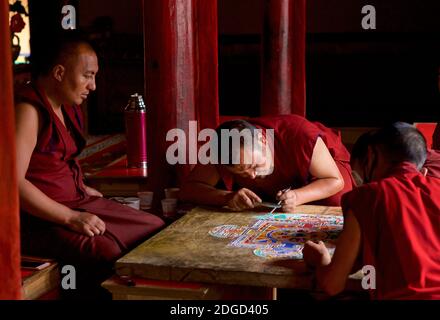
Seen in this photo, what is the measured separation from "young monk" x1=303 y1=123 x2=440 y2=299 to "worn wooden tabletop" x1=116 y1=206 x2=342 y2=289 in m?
0.13

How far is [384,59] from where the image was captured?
8.55m

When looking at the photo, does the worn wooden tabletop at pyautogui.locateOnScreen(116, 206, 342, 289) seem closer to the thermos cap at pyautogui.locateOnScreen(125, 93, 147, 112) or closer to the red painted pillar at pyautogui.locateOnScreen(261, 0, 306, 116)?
the thermos cap at pyautogui.locateOnScreen(125, 93, 147, 112)

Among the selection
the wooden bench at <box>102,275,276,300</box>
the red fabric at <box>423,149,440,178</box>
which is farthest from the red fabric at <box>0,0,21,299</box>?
the red fabric at <box>423,149,440,178</box>

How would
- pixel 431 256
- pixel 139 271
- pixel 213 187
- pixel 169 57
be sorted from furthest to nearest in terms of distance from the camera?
pixel 169 57 → pixel 213 187 → pixel 139 271 → pixel 431 256

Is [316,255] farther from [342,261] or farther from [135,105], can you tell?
[135,105]

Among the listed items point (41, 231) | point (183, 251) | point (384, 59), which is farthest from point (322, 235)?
point (384, 59)

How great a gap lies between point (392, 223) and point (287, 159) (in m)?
1.33

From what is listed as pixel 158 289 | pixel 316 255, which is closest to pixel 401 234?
pixel 316 255

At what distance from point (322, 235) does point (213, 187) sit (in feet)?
2.71

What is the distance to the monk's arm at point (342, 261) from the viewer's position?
1884 mm

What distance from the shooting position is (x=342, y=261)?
75.4 inches

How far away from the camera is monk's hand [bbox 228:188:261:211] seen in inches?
113

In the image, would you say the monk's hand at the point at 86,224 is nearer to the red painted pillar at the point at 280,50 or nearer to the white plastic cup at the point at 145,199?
the white plastic cup at the point at 145,199
